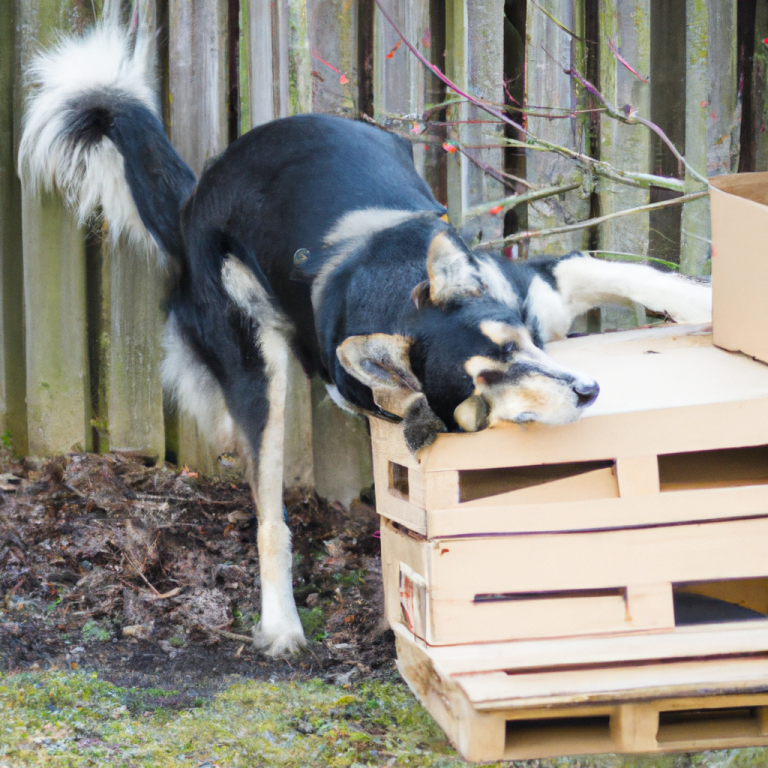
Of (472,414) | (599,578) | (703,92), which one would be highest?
(703,92)

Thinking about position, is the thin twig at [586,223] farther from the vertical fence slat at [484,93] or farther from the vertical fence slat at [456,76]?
the vertical fence slat at [456,76]

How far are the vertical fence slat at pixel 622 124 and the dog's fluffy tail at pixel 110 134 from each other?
166 centimetres

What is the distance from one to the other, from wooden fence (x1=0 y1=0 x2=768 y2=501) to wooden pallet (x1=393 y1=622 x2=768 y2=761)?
193 centimetres

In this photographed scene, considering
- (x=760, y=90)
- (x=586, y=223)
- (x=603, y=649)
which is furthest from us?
(x=760, y=90)

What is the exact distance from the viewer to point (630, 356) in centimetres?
196

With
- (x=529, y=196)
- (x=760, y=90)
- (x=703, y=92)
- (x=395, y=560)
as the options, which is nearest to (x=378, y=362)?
(x=395, y=560)

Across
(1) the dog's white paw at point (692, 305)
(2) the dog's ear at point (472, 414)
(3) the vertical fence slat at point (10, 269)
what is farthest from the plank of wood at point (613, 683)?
Answer: (3) the vertical fence slat at point (10, 269)

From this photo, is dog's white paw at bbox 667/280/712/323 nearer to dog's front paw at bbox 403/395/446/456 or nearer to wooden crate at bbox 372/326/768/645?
wooden crate at bbox 372/326/768/645

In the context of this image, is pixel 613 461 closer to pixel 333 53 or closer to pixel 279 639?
pixel 279 639

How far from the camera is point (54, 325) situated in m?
3.53

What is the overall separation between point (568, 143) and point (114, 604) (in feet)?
8.03

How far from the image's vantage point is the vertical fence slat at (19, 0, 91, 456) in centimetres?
350

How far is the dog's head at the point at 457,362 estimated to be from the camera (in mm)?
1656

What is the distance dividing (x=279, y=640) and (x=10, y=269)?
206 centimetres
